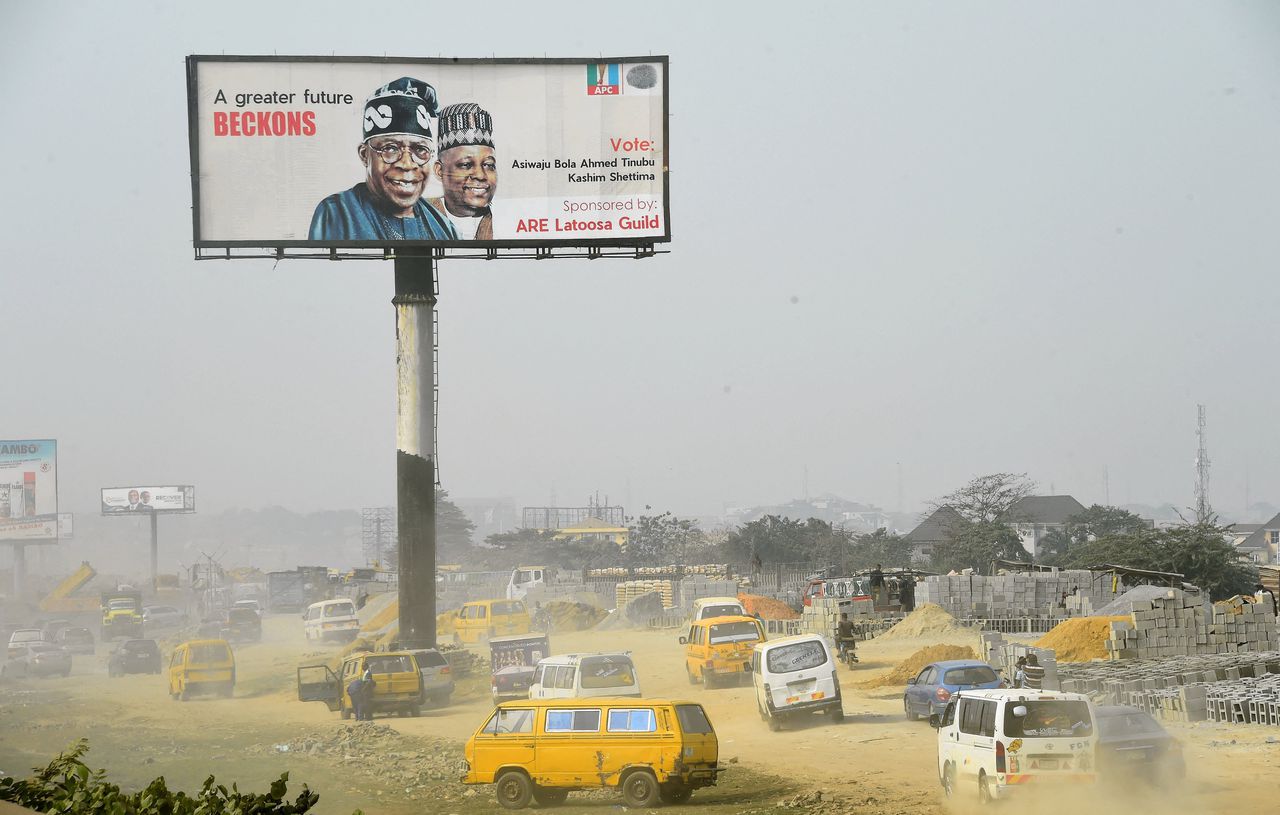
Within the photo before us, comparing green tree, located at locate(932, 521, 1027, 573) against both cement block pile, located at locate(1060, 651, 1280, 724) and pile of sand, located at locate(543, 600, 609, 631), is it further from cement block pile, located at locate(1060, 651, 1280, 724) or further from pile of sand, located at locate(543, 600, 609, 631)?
cement block pile, located at locate(1060, 651, 1280, 724)

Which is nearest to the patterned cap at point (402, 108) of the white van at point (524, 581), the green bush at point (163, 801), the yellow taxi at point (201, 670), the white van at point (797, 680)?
the yellow taxi at point (201, 670)

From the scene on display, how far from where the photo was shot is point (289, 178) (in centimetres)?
3994

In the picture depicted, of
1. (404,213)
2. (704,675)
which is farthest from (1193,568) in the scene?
(404,213)

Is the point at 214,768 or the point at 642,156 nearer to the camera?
the point at 214,768

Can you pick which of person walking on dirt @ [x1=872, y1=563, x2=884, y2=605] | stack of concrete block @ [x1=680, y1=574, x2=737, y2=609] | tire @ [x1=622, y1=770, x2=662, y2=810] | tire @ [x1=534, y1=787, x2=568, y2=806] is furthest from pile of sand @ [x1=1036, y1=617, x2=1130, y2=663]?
stack of concrete block @ [x1=680, y1=574, x2=737, y2=609]

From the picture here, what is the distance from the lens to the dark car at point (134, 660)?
162ft

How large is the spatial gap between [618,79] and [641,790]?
26502mm

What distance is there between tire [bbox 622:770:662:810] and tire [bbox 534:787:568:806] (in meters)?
1.09

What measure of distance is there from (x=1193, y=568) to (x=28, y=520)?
78.0 metres

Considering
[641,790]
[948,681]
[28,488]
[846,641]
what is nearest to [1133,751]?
[641,790]

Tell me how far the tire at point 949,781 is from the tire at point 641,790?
4188 mm

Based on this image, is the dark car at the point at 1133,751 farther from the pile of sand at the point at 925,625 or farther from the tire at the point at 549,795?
the pile of sand at the point at 925,625

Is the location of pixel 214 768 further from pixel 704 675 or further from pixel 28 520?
pixel 28 520

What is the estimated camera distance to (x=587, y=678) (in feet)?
89.1
